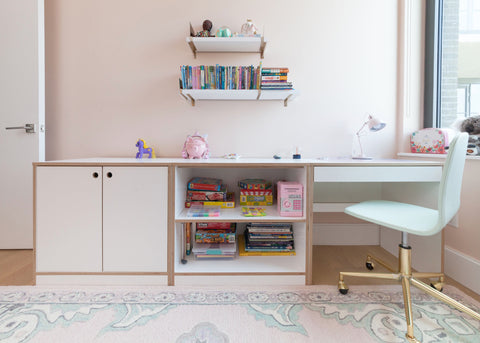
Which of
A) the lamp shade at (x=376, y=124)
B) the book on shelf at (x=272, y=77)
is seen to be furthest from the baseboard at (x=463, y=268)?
the book on shelf at (x=272, y=77)

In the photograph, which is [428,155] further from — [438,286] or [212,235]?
[212,235]

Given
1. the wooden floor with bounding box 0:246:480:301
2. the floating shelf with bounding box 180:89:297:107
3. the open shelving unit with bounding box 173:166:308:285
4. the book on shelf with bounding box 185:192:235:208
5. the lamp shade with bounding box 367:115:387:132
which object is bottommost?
the wooden floor with bounding box 0:246:480:301

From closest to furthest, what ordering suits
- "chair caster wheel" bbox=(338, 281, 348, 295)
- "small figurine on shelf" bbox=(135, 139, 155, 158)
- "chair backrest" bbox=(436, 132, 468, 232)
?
1. "chair backrest" bbox=(436, 132, 468, 232)
2. "chair caster wheel" bbox=(338, 281, 348, 295)
3. "small figurine on shelf" bbox=(135, 139, 155, 158)

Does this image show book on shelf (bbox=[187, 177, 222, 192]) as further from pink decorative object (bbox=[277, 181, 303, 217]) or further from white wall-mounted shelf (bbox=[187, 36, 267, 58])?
white wall-mounted shelf (bbox=[187, 36, 267, 58])

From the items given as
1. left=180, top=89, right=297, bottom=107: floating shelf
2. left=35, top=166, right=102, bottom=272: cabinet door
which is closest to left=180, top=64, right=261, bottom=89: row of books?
left=180, top=89, right=297, bottom=107: floating shelf

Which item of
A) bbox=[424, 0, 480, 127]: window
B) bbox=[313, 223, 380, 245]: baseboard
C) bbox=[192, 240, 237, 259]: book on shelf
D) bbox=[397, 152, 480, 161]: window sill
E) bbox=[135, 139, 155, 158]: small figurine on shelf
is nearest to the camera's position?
bbox=[397, 152, 480, 161]: window sill

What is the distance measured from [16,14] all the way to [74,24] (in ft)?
1.29

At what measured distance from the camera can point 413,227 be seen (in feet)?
3.84

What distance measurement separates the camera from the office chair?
3.59ft

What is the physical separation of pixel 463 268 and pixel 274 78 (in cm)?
173

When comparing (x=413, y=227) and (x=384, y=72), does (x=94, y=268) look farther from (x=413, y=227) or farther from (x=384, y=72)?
(x=384, y=72)

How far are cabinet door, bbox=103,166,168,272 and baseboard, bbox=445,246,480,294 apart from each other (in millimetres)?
1827

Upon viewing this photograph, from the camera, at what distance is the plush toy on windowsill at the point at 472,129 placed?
159 centimetres

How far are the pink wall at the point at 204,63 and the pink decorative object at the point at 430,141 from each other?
12.8 inches
